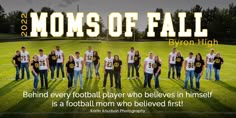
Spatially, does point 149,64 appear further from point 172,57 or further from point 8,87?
point 8,87

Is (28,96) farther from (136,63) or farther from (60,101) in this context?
(136,63)

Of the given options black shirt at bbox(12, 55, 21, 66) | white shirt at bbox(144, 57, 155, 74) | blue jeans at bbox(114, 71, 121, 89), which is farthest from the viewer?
black shirt at bbox(12, 55, 21, 66)

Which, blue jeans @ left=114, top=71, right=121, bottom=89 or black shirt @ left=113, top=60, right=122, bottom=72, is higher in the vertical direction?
black shirt @ left=113, top=60, right=122, bottom=72

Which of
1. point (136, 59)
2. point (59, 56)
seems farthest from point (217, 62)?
point (59, 56)

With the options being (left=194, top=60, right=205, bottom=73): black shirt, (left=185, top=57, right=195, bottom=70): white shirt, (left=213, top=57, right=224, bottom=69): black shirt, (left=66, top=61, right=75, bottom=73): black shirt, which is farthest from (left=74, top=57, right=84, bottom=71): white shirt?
(left=213, top=57, right=224, bottom=69): black shirt

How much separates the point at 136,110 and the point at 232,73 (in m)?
11.8

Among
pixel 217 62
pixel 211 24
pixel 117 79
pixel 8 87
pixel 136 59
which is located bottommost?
pixel 8 87

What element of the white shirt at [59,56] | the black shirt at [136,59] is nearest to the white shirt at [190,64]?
the black shirt at [136,59]

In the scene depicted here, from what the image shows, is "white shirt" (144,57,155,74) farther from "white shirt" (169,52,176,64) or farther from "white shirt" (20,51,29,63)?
"white shirt" (20,51,29,63)

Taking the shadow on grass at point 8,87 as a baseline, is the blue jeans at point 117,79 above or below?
above

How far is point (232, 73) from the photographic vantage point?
2236cm

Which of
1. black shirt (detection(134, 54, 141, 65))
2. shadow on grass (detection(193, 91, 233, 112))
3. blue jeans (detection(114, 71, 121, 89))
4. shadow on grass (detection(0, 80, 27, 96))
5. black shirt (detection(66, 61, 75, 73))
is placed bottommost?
shadow on grass (detection(193, 91, 233, 112))

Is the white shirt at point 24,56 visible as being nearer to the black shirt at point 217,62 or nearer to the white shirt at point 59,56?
the white shirt at point 59,56

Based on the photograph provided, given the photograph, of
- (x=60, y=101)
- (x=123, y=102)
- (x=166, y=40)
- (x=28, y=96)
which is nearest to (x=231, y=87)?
(x=123, y=102)
